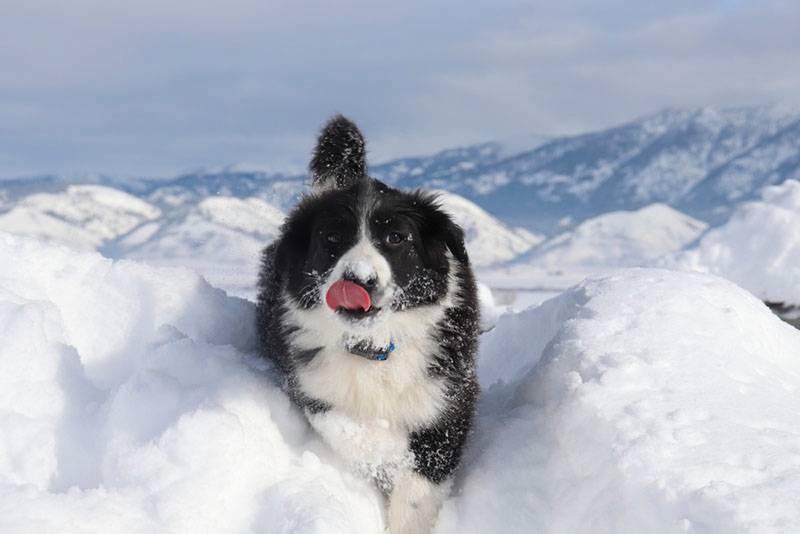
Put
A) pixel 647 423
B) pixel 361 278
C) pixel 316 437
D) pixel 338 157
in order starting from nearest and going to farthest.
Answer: pixel 361 278
pixel 647 423
pixel 316 437
pixel 338 157

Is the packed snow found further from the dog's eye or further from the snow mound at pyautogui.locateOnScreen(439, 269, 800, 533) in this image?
the dog's eye

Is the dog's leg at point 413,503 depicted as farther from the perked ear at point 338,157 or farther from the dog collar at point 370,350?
the perked ear at point 338,157

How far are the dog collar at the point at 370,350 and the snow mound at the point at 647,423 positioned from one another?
818mm

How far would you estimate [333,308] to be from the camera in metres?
3.65

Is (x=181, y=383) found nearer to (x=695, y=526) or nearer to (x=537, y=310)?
(x=695, y=526)

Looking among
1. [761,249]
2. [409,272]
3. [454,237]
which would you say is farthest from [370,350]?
[761,249]

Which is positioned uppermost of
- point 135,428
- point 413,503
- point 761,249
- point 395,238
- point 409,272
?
point 395,238

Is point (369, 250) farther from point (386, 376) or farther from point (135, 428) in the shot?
point (135, 428)

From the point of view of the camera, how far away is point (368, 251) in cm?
371

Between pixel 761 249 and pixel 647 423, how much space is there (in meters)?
7.50

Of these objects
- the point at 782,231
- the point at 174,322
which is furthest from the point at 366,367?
the point at 782,231

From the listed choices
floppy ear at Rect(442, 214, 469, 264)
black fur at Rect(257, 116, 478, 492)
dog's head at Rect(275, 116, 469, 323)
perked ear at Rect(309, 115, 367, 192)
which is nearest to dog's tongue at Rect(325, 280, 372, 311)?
dog's head at Rect(275, 116, 469, 323)

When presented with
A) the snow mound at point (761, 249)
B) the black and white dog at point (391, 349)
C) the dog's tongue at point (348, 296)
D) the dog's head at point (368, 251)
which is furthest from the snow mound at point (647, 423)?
the snow mound at point (761, 249)

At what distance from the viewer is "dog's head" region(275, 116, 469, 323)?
11.8 feet
